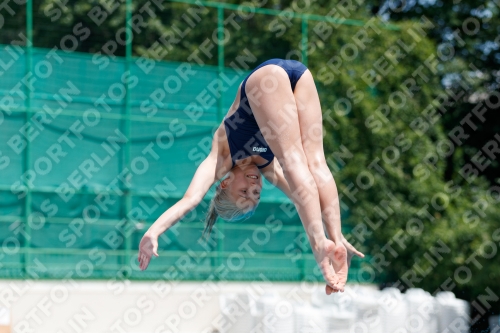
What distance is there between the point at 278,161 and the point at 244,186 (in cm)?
38

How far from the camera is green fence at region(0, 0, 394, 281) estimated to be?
968 cm

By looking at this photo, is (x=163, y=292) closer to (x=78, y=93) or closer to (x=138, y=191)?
(x=138, y=191)

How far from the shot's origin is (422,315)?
9234 millimetres

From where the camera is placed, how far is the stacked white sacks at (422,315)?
924 cm

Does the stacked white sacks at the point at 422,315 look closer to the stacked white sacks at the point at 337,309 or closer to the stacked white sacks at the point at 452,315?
the stacked white sacks at the point at 452,315

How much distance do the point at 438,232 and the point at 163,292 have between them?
157 inches

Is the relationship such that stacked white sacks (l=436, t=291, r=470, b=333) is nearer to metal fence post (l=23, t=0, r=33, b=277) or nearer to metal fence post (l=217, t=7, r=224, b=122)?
metal fence post (l=217, t=7, r=224, b=122)

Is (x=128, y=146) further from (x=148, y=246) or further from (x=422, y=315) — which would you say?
(x=148, y=246)

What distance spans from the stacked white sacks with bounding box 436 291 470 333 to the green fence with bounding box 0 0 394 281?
2.15 meters

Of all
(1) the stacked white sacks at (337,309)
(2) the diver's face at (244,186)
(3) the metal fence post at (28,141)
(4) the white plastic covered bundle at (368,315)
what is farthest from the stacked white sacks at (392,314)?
(2) the diver's face at (244,186)

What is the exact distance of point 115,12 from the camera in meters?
11.9

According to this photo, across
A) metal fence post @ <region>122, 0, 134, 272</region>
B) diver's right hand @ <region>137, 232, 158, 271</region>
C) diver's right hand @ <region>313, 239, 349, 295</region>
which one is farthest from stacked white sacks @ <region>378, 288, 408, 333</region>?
diver's right hand @ <region>137, 232, 158, 271</region>

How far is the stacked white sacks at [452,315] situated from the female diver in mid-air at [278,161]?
457 centimetres

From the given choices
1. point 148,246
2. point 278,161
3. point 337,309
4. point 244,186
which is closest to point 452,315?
point 337,309
